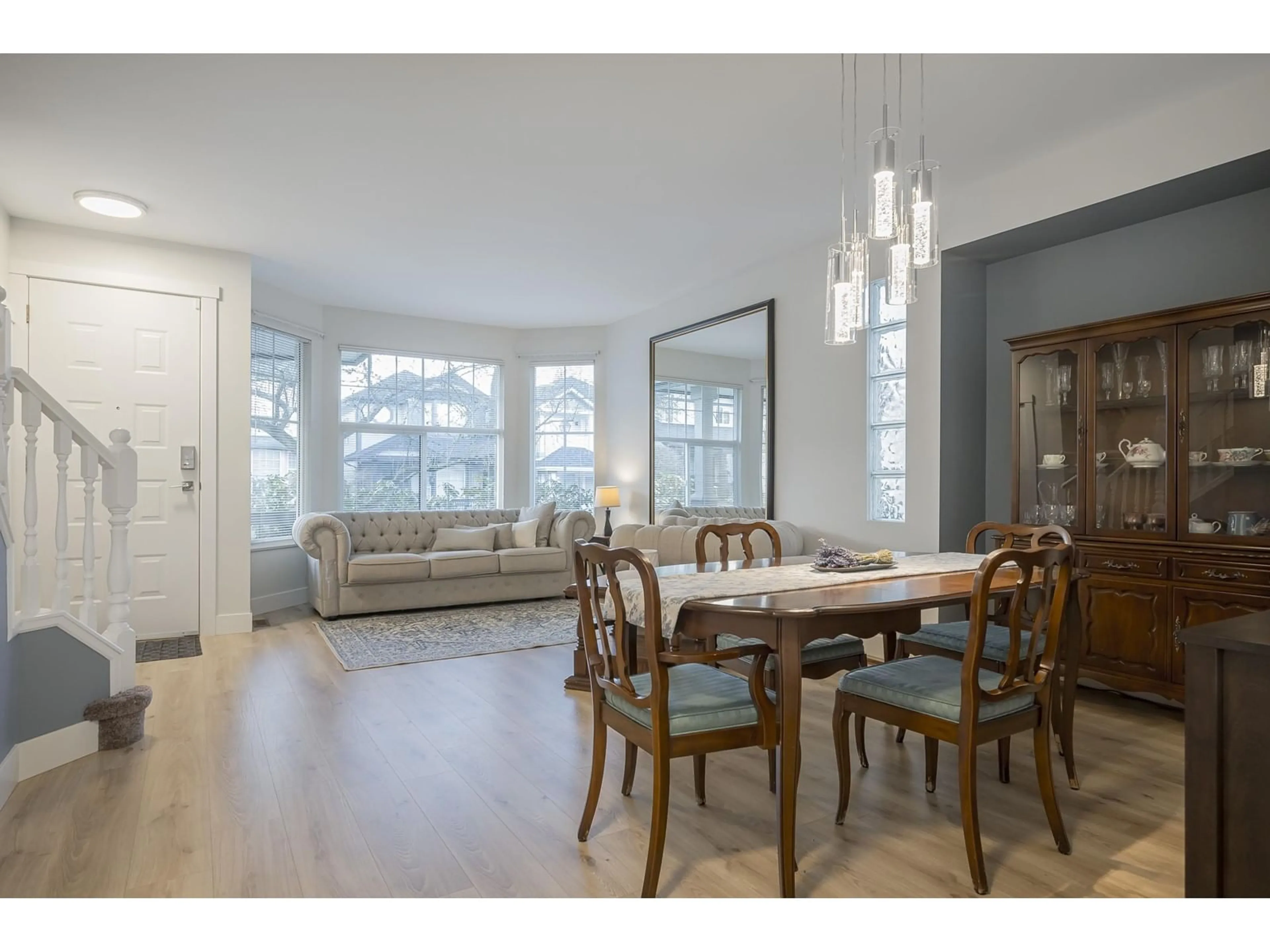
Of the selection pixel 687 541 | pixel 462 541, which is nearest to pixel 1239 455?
pixel 687 541

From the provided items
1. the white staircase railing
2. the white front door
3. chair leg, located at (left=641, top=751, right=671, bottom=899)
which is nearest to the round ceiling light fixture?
the white front door

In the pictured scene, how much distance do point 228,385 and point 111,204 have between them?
1267 millimetres

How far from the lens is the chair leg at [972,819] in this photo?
182cm

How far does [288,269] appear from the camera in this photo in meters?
5.47

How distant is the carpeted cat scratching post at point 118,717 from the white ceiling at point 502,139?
7.92ft

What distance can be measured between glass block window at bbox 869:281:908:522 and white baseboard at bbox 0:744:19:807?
4.20 metres

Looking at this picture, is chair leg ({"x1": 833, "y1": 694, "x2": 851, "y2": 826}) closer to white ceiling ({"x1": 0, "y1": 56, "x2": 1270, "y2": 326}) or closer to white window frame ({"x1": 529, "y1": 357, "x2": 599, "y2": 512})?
white ceiling ({"x1": 0, "y1": 56, "x2": 1270, "y2": 326})

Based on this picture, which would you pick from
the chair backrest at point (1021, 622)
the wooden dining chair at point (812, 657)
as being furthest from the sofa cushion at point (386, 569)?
the chair backrest at point (1021, 622)

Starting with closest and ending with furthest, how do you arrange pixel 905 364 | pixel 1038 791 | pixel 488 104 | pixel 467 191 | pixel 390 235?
pixel 1038 791 → pixel 488 104 → pixel 467 191 → pixel 905 364 → pixel 390 235

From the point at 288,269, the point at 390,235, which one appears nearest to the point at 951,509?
the point at 390,235

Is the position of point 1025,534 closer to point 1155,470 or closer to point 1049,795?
point 1155,470

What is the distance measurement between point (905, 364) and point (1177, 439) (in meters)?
1.45

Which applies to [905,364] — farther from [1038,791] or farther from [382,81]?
[382,81]

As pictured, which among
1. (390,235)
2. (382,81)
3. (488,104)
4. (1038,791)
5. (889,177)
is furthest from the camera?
(390,235)
